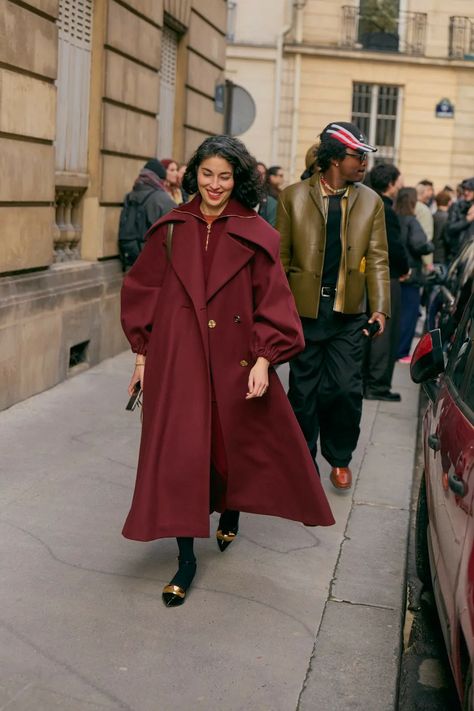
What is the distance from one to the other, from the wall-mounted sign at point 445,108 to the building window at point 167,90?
19272 mm

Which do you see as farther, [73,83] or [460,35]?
[460,35]

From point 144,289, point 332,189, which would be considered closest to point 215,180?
point 144,289

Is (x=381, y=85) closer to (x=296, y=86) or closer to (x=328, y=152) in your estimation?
(x=296, y=86)

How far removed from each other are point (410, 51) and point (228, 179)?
28.6m

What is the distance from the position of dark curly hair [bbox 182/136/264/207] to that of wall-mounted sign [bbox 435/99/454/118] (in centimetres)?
2807

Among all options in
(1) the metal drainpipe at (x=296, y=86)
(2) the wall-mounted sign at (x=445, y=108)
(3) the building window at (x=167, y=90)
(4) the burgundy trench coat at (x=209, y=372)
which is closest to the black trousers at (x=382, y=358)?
(3) the building window at (x=167, y=90)

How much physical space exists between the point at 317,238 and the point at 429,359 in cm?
172

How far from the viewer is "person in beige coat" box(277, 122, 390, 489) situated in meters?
6.18

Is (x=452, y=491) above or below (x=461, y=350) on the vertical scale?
below

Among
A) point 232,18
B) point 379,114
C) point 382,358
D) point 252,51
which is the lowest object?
point 382,358

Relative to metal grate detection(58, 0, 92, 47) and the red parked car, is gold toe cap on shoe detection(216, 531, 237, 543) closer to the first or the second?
the red parked car

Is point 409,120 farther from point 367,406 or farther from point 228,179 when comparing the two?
point 228,179

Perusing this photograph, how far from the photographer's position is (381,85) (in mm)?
32156

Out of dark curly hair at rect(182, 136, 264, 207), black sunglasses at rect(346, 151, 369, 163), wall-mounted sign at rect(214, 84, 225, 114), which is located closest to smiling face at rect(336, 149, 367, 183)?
black sunglasses at rect(346, 151, 369, 163)
